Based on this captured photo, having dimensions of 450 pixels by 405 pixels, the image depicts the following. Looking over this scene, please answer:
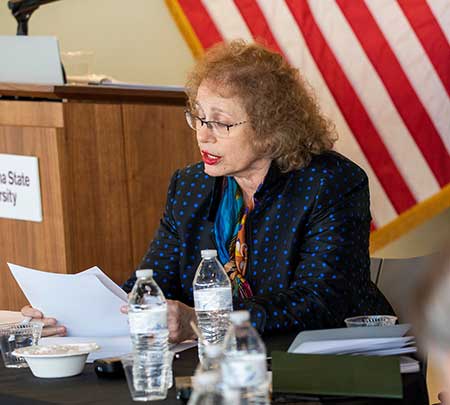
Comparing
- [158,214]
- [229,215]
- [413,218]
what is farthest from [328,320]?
[413,218]

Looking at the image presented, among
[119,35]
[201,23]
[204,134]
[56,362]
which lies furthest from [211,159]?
[119,35]

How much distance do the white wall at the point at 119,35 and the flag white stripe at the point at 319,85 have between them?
539 millimetres

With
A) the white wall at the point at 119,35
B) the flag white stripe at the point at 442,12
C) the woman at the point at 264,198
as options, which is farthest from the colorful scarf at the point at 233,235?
the white wall at the point at 119,35

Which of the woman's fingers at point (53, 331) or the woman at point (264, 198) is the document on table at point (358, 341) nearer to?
the woman at point (264, 198)

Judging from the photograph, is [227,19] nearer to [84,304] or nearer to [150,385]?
[84,304]

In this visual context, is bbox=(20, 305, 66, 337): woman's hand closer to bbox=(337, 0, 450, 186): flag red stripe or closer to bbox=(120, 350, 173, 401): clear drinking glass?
bbox=(120, 350, 173, 401): clear drinking glass

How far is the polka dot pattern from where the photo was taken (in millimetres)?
2320

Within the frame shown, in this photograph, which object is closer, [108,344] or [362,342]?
[362,342]

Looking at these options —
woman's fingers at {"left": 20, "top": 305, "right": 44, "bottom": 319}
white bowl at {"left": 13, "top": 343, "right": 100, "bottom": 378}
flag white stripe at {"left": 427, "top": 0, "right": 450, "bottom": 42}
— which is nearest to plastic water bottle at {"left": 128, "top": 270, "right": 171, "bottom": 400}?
white bowl at {"left": 13, "top": 343, "right": 100, "bottom": 378}

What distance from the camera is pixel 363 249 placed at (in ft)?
8.29

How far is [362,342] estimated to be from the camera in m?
1.78

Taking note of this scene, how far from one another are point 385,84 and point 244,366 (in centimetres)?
270

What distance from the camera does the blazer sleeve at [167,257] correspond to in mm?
2699

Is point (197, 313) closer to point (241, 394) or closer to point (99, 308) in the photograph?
point (99, 308)
